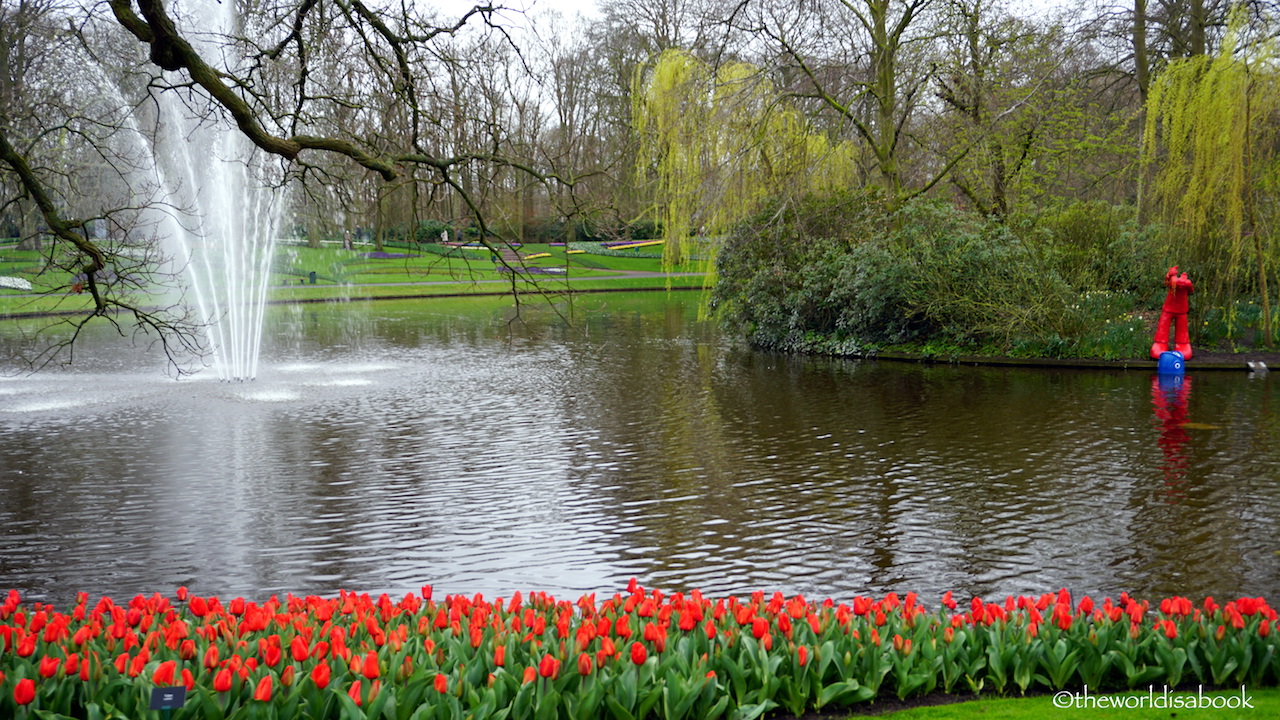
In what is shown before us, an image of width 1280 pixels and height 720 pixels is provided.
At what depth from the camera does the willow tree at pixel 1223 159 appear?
18.0m

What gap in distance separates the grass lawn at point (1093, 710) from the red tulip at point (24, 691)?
321 centimetres

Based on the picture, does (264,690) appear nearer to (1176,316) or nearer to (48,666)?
(48,666)

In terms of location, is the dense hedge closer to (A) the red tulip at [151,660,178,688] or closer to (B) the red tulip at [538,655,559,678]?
(B) the red tulip at [538,655,559,678]

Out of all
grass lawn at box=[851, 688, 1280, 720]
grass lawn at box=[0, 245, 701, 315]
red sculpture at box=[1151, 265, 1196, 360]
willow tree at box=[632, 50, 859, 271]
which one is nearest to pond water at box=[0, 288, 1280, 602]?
red sculpture at box=[1151, 265, 1196, 360]

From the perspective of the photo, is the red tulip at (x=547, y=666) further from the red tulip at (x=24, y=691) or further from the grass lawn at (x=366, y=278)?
the grass lawn at (x=366, y=278)

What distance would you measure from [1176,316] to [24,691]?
18158 millimetres

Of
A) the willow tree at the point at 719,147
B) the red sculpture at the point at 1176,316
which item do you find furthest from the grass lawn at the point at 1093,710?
the willow tree at the point at 719,147

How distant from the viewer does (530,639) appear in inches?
191

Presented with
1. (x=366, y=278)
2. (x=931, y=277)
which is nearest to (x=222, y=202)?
(x=931, y=277)

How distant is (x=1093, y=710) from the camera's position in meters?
4.60

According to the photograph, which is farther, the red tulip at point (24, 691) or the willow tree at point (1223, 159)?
the willow tree at point (1223, 159)

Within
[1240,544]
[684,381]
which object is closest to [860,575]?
[1240,544]

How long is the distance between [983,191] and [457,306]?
18954 millimetres

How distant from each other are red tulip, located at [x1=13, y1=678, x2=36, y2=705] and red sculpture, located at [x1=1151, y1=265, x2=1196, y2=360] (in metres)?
17.3
